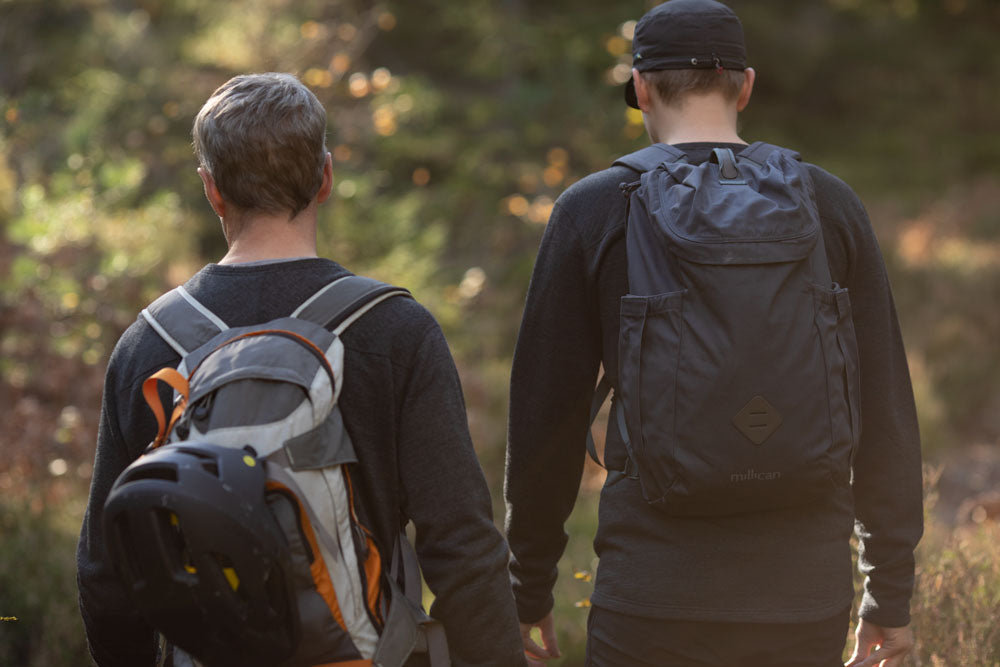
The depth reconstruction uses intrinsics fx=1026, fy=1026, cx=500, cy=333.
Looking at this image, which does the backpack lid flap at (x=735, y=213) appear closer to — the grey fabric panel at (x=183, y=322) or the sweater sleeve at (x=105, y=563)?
the grey fabric panel at (x=183, y=322)

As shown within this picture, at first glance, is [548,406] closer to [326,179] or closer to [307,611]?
[326,179]

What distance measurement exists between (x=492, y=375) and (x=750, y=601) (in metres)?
6.32

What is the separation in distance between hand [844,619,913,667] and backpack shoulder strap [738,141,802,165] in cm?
113

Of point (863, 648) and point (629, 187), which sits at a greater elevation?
point (629, 187)

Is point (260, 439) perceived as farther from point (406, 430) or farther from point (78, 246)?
point (78, 246)

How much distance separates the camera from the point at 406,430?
2061mm

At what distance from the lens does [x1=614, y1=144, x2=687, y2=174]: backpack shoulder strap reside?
2354 millimetres

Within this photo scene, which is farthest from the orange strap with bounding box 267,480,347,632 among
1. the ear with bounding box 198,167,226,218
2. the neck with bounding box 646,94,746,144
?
the neck with bounding box 646,94,746,144

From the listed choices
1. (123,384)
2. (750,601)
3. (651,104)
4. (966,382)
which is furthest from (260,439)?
(966,382)

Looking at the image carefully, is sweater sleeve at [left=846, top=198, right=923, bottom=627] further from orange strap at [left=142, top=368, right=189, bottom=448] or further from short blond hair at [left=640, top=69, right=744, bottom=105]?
orange strap at [left=142, top=368, right=189, bottom=448]

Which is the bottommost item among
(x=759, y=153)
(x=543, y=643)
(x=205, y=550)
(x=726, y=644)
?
(x=543, y=643)

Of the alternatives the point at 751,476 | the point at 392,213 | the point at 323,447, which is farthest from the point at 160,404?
the point at 392,213

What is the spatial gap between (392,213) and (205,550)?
22.7 feet

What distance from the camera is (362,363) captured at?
2.00 meters
